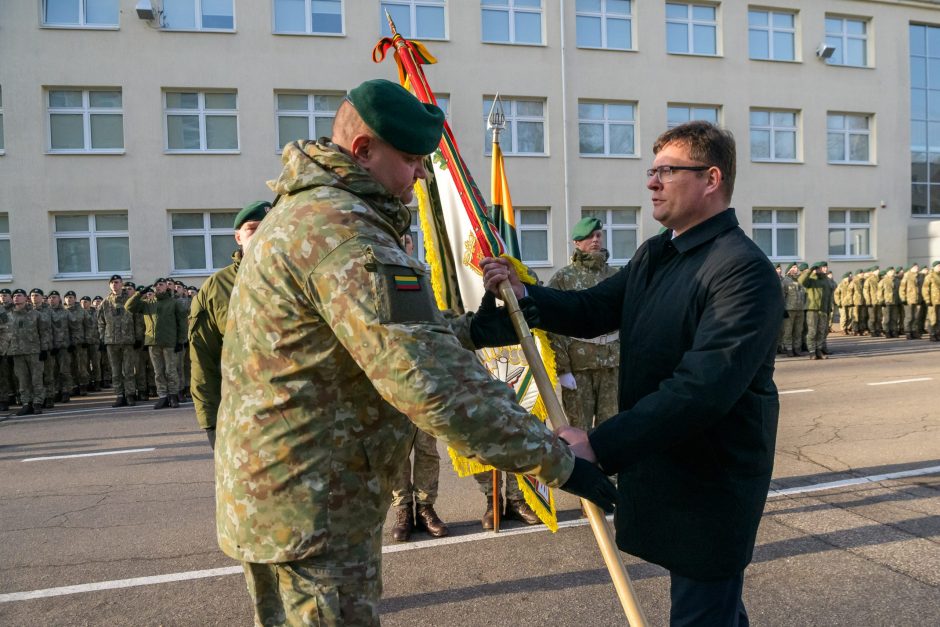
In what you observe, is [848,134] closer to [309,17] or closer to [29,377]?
[309,17]

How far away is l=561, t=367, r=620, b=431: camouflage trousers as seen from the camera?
19.3ft

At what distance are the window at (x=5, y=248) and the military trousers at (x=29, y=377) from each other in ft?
24.6

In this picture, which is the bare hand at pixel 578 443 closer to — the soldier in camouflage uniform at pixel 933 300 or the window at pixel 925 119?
the soldier in camouflage uniform at pixel 933 300

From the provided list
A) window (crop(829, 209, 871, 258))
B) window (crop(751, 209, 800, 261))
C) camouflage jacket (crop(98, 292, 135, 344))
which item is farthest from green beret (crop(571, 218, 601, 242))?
window (crop(829, 209, 871, 258))

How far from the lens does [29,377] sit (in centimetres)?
1212

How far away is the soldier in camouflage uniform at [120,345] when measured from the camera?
1234 centimetres

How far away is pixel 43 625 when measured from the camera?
364cm

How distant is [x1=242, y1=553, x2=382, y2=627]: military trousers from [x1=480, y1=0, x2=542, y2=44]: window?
20470mm

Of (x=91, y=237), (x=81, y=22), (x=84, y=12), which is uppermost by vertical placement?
(x=84, y=12)

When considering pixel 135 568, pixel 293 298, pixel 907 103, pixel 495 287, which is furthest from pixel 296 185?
pixel 907 103

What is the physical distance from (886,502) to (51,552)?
6030 millimetres

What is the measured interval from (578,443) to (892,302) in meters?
21.9

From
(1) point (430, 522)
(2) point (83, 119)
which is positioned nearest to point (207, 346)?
(1) point (430, 522)

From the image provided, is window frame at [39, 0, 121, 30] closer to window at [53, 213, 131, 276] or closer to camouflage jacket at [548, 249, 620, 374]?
window at [53, 213, 131, 276]
